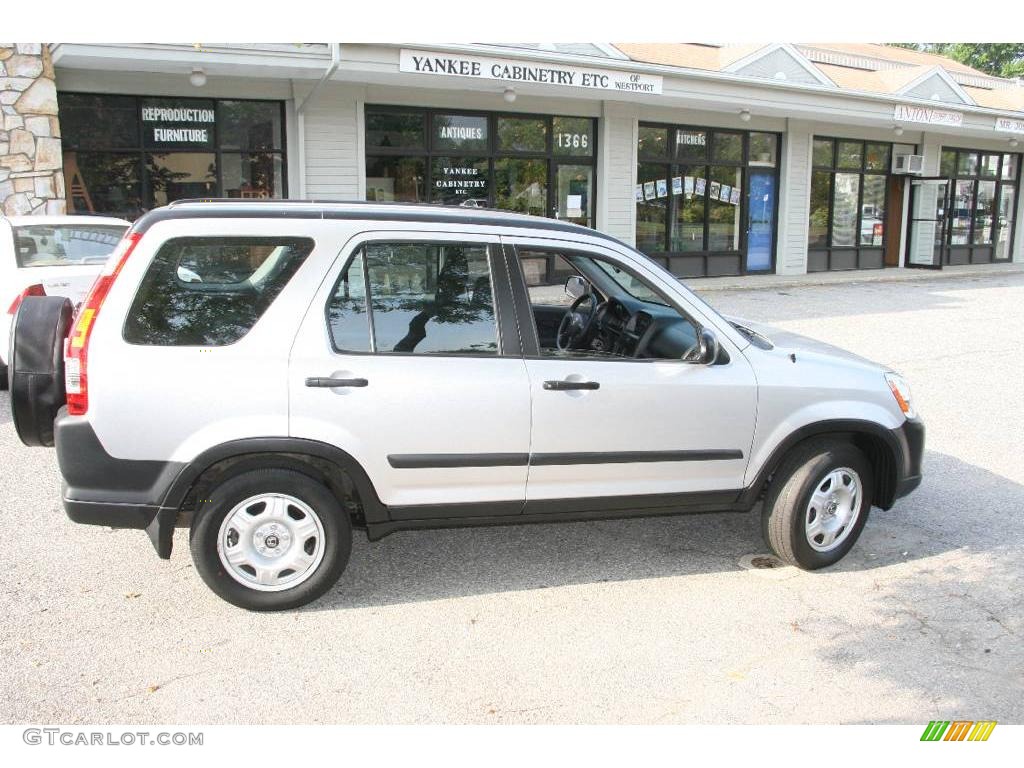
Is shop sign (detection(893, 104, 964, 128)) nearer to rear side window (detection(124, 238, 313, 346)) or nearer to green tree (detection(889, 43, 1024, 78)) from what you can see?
rear side window (detection(124, 238, 313, 346))

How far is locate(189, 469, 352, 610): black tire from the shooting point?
152 inches

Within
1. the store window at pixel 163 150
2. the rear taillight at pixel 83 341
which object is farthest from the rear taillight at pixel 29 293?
the store window at pixel 163 150

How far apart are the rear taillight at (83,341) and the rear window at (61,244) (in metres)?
4.90

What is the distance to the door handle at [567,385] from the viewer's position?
407 centimetres

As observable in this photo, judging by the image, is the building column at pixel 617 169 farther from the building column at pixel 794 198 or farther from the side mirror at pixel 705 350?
the side mirror at pixel 705 350

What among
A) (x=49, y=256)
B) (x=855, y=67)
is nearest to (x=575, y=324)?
(x=49, y=256)

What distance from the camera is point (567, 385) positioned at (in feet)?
13.4

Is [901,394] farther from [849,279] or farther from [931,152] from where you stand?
[931,152]

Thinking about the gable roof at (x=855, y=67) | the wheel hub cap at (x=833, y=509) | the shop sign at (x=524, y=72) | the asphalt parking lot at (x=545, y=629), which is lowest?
the asphalt parking lot at (x=545, y=629)

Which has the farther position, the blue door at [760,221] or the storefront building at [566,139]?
the blue door at [760,221]

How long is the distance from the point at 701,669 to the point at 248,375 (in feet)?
7.31

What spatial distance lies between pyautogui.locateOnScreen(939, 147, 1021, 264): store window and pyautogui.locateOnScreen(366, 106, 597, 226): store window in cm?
1218

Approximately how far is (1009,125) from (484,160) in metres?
14.0

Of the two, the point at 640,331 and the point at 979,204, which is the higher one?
the point at 979,204
